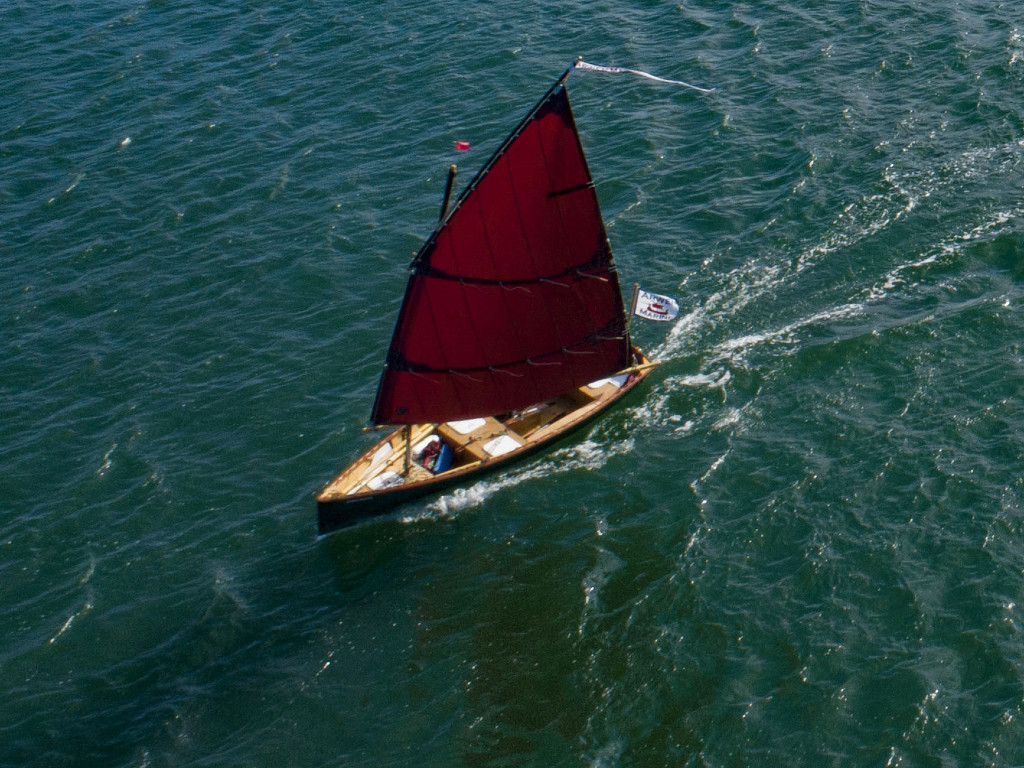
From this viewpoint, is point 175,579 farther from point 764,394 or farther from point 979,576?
point 979,576

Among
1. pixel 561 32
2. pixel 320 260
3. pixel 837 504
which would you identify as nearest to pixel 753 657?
pixel 837 504

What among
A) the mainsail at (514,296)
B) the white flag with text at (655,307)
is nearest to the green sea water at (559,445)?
the white flag with text at (655,307)

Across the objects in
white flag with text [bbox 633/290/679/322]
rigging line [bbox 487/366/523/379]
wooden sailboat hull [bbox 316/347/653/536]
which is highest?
white flag with text [bbox 633/290/679/322]

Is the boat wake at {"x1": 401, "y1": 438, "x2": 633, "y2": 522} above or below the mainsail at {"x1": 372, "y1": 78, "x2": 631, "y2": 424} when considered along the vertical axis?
below

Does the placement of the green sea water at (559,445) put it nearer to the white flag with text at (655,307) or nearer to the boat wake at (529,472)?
the boat wake at (529,472)

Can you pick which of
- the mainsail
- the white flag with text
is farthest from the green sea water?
the mainsail

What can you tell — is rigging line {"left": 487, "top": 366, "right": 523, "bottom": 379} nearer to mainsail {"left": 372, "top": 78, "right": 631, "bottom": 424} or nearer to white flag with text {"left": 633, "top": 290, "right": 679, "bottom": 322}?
mainsail {"left": 372, "top": 78, "right": 631, "bottom": 424}
